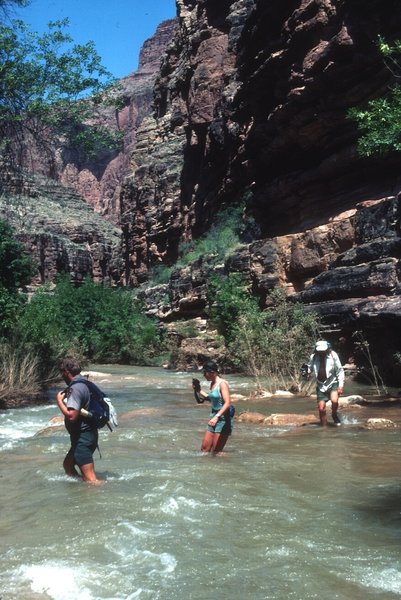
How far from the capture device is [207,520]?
16.6 ft

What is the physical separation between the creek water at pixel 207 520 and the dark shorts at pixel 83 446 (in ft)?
0.81

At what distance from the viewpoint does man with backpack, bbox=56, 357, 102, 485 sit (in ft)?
20.4

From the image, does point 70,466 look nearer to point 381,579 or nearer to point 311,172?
point 381,579

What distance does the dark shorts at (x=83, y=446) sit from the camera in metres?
6.29

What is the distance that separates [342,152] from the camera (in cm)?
2292

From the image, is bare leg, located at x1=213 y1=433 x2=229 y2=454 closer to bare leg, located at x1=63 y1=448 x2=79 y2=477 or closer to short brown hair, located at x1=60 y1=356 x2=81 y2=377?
bare leg, located at x1=63 y1=448 x2=79 y2=477

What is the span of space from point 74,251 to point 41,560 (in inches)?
2825

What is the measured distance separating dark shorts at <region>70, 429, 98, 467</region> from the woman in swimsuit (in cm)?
159

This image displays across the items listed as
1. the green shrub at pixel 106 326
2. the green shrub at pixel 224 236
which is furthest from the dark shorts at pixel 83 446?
the green shrub at pixel 106 326

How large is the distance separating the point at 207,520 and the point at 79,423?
1887 millimetres

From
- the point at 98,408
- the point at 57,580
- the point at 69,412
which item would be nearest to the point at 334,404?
the point at 98,408

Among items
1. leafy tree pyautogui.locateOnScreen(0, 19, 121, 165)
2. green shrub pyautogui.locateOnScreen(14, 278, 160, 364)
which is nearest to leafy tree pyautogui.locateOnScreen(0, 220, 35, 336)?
leafy tree pyautogui.locateOnScreen(0, 19, 121, 165)

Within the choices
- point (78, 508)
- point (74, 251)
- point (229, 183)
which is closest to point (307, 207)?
point (229, 183)

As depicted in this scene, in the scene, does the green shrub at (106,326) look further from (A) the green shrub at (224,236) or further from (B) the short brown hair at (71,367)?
(B) the short brown hair at (71,367)
